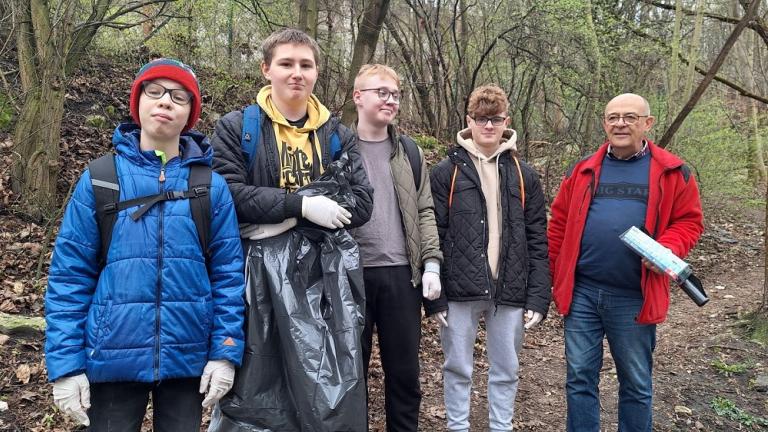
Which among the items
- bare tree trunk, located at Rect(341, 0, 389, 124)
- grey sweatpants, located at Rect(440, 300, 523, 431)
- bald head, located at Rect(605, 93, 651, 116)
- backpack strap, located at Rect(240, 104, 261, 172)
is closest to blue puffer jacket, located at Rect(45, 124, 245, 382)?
backpack strap, located at Rect(240, 104, 261, 172)

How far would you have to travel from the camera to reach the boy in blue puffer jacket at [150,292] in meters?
2.05

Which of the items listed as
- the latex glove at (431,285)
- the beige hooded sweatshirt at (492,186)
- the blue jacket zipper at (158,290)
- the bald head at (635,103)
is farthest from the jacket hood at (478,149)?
the blue jacket zipper at (158,290)

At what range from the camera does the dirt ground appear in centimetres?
391

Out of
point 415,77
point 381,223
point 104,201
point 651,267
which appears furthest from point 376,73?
point 415,77

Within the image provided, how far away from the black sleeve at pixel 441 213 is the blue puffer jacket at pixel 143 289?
1264 mm

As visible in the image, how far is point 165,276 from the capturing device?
2.14m

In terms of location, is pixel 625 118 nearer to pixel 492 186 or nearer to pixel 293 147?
pixel 492 186

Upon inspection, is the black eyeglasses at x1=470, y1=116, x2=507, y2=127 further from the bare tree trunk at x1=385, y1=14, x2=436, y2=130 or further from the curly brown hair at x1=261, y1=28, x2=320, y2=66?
the bare tree trunk at x1=385, y1=14, x2=436, y2=130

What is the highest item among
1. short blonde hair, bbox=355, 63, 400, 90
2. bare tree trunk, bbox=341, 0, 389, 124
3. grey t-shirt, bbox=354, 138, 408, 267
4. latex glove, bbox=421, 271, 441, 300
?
bare tree trunk, bbox=341, 0, 389, 124

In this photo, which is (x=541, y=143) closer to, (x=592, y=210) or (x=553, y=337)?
(x=553, y=337)

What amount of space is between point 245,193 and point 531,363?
4.27 meters

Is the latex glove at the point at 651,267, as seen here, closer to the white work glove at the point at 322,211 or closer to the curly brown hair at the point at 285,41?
the white work glove at the point at 322,211

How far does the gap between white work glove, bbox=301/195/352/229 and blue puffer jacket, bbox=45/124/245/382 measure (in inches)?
13.4

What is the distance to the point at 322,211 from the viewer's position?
242cm
